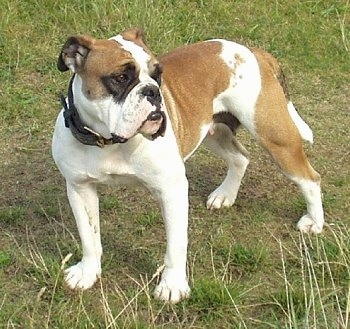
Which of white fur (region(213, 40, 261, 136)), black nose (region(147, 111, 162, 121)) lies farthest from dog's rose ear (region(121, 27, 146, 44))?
white fur (region(213, 40, 261, 136))

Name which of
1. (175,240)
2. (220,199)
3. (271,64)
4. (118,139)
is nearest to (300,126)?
(271,64)

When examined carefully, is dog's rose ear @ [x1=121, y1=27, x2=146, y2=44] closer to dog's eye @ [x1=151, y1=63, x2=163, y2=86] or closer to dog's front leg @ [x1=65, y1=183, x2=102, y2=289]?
dog's eye @ [x1=151, y1=63, x2=163, y2=86]

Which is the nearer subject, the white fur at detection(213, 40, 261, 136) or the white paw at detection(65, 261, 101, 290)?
the white paw at detection(65, 261, 101, 290)

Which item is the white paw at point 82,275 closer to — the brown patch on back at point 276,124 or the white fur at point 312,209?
the brown patch on back at point 276,124

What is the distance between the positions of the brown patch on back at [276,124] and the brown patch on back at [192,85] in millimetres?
223

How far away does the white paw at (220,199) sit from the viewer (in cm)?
533

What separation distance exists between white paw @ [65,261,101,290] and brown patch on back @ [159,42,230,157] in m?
0.72

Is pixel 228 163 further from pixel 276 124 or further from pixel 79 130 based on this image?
pixel 79 130

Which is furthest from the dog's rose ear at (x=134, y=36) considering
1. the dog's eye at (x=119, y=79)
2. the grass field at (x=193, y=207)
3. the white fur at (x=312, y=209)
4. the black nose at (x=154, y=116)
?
the white fur at (x=312, y=209)

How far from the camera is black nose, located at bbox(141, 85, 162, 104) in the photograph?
3.75 metres

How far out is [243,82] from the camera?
15.4ft

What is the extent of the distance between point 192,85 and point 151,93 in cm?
89

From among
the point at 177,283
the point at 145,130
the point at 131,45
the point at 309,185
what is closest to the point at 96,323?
the point at 177,283

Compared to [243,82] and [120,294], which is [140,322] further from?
[243,82]
